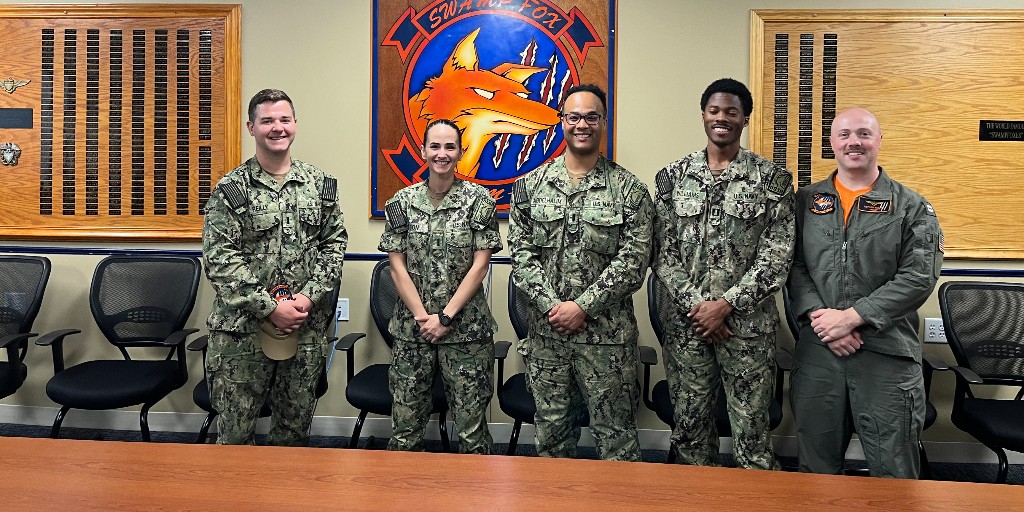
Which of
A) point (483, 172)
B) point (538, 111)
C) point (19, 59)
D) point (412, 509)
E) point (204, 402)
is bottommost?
point (204, 402)

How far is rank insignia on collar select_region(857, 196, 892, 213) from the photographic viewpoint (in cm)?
213

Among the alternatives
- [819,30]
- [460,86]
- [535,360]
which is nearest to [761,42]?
[819,30]

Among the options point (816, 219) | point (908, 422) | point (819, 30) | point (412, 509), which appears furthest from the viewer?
point (819, 30)

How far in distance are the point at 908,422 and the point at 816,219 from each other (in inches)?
29.2

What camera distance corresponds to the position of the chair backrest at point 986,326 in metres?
2.72

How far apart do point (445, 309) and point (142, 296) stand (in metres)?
1.75

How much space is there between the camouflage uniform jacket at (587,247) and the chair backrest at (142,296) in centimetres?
180

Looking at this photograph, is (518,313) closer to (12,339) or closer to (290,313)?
(290,313)

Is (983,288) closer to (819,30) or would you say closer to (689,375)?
(819,30)

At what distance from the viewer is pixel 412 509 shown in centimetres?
110

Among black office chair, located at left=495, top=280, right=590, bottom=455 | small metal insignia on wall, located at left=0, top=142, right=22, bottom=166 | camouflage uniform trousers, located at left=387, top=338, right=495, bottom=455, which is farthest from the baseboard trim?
small metal insignia on wall, located at left=0, top=142, right=22, bottom=166

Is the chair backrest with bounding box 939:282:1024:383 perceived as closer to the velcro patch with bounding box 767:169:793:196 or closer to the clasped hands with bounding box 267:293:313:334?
the velcro patch with bounding box 767:169:793:196

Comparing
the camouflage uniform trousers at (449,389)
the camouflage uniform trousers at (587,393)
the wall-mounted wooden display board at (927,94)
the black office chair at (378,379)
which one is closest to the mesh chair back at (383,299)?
the black office chair at (378,379)

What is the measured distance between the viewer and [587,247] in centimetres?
225
